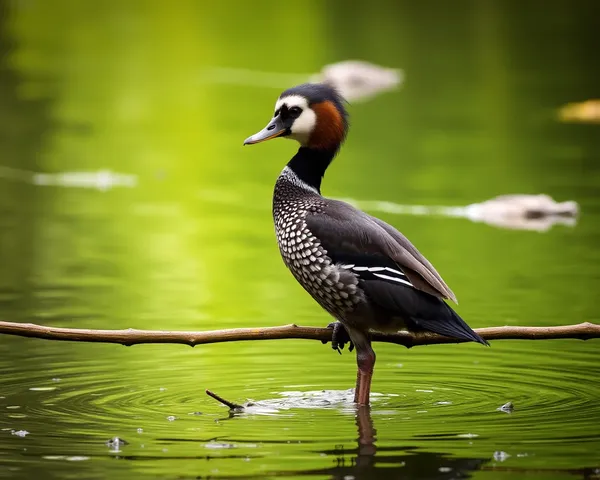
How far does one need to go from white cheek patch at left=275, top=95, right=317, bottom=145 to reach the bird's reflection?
1.85 m

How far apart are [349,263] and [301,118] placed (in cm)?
96

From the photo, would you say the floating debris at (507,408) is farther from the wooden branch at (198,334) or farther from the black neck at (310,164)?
the black neck at (310,164)

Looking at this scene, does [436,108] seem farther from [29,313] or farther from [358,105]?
[29,313]

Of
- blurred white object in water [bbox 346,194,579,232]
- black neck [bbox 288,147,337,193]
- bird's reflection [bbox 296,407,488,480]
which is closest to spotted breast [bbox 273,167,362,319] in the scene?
black neck [bbox 288,147,337,193]

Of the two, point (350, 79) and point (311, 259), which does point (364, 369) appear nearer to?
point (311, 259)

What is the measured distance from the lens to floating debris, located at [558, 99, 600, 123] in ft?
71.2

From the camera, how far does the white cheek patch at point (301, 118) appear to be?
7930 millimetres

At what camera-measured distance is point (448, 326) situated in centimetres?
722

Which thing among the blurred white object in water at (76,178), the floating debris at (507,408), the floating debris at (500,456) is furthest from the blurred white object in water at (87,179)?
the floating debris at (500,456)

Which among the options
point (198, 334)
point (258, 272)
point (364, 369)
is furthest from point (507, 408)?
point (258, 272)

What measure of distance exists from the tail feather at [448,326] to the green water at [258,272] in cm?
41

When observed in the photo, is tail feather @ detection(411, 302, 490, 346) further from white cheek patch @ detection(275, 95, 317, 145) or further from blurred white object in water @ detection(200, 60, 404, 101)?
blurred white object in water @ detection(200, 60, 404, 101)

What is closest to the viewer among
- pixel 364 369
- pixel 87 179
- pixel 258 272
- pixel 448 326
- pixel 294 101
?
pixel 448 326

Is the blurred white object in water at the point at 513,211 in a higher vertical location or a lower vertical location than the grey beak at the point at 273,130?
higher
